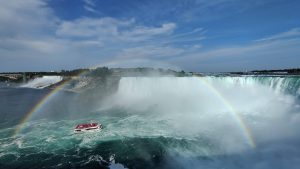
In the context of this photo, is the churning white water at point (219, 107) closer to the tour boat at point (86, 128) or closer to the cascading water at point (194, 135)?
the cascading water at point (194, 135)

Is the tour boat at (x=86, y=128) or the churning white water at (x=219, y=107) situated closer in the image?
the churning white water at (x=219, y=107)

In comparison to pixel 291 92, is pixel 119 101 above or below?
below

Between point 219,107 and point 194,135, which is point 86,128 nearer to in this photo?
point 194,135

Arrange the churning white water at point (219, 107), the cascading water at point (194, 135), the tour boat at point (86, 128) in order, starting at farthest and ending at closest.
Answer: the tour boat at point (86, 128) → the churning white water at point (219, 107) → the cascading water at point (194, 135)

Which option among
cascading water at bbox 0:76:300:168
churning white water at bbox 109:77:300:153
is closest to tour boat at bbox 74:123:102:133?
cascading water at bbox 0:76:300:168

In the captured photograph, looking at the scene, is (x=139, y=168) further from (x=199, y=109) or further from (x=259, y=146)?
(x=199, y=109)

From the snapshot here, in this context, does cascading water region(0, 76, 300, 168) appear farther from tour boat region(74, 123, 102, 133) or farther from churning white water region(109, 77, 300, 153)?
tour boat region(74, 123, 102, 133)

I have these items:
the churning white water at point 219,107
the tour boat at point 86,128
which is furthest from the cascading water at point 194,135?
the tour boat at point 86,128

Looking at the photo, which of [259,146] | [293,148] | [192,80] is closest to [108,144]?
[259,146]
